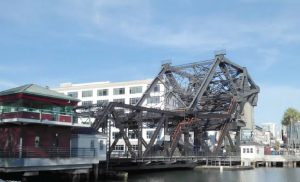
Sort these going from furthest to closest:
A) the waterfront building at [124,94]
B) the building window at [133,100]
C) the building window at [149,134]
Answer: the building window at [133,100]
the waterfront building at [124,94]
the building window at [149,134]

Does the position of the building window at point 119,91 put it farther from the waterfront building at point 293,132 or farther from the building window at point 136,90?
the waterfront building at point 293,132

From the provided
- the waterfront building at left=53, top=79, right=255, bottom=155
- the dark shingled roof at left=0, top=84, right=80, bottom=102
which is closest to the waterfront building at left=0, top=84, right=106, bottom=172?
the dark shingled roof at left=0, top=84, right=80, bottom=102

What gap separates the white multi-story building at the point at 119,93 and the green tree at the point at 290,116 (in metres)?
66.4

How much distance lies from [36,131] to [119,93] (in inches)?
3209

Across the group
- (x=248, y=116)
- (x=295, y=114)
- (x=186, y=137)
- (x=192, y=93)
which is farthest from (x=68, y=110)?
(x=295, y=114)

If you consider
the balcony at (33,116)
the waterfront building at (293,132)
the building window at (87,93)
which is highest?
the building window at (87,93)

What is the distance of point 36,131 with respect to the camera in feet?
153

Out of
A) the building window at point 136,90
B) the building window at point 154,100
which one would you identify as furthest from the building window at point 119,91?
the building window at point 154,100

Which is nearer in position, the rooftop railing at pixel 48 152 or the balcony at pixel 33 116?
the balcony at pixel 33 116

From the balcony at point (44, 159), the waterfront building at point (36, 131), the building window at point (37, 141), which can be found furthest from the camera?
the building window at point (37, 141)

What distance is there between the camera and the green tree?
528ft

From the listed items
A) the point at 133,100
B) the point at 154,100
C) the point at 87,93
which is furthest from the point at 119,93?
the point at 154,100

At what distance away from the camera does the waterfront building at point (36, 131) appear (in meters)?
44.1

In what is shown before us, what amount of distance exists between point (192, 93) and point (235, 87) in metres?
10.9
